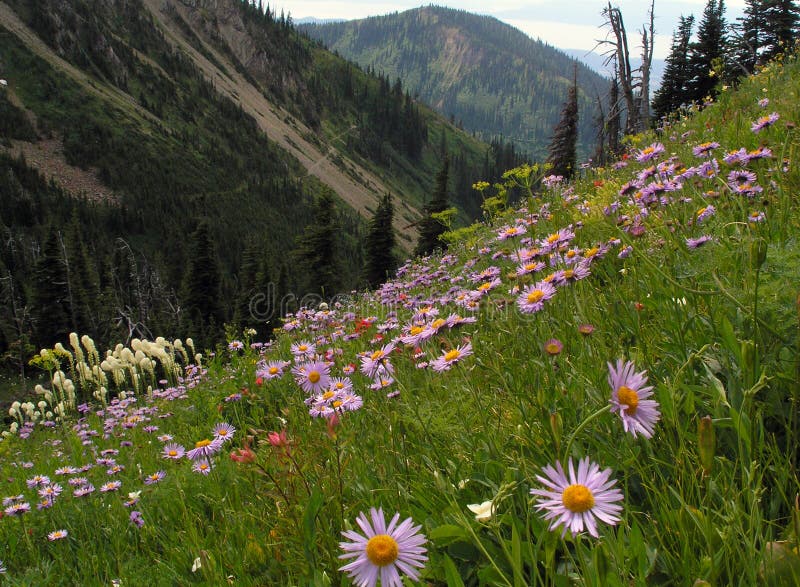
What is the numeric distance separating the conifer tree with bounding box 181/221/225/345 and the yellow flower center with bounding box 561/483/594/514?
59.1 metres

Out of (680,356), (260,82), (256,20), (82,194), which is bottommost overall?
(82,194)

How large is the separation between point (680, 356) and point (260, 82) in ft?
582

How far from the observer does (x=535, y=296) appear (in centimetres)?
220

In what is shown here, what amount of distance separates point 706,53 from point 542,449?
39.8 metres

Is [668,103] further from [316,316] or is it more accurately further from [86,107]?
[86,107]

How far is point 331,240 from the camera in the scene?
3541cm

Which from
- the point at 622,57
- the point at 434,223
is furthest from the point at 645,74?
the point at 434,223

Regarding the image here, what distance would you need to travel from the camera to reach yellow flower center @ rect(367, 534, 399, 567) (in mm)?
990

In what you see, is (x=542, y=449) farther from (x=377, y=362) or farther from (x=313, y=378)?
(x=313, y=378)

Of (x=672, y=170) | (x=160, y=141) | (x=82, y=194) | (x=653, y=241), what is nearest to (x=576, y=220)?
(x=672, y=170)


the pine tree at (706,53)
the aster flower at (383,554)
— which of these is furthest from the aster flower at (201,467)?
the pine tree at (706,53)

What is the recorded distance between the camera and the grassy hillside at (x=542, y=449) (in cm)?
106

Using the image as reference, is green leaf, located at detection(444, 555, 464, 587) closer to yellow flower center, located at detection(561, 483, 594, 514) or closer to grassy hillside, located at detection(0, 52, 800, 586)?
grassy hillside, located at detection(0, 52, 800, 586)

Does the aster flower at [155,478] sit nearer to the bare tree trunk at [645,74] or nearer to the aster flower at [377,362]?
the aster flower at [377,362]
